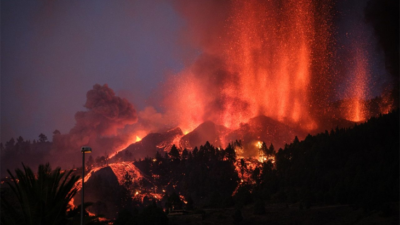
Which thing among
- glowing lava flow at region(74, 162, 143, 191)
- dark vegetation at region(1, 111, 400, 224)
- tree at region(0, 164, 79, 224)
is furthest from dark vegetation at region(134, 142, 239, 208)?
tree at region(0, 164, 79, 224)

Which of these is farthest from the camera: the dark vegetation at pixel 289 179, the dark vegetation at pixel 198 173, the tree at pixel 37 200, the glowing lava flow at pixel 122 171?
the glowing lava flow at pixel 122 171

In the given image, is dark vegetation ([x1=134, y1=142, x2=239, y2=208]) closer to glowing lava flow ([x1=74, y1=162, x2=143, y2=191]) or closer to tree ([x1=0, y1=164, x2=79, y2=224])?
A: glowing lava flow ([x1=74, y1=162, x2=143, y2=191])

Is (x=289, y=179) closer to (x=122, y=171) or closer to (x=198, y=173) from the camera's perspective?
(x=198, y=173)

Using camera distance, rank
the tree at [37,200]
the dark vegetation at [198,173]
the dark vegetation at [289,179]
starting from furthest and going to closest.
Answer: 1. the dark vegetation at [198,173]
2. the dark vegetation at [289,179]
3. the tree at [37,200]

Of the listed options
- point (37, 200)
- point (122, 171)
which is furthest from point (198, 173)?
point (37, 200)

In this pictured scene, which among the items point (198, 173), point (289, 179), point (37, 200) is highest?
point (198, 173)

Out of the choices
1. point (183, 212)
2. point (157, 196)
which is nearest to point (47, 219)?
point (183, 212)

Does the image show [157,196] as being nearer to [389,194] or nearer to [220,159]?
[220,159]

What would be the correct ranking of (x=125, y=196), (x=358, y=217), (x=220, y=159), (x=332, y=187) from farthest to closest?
(x=220, y=159) → (x=125, y=196) → (x=332, y=187) → (x=358, y=217)

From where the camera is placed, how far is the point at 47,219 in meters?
27.9

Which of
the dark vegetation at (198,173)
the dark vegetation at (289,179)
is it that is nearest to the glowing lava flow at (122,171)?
the dark vegetation at (198,173)

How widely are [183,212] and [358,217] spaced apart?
46961mm

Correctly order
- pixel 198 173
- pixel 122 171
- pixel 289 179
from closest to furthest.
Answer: pixel 289 179
pixel 198 173
pixel 122 171

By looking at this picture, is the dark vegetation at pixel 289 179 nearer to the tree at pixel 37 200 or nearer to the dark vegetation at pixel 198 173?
the dark vegetation at pixel 198 173
